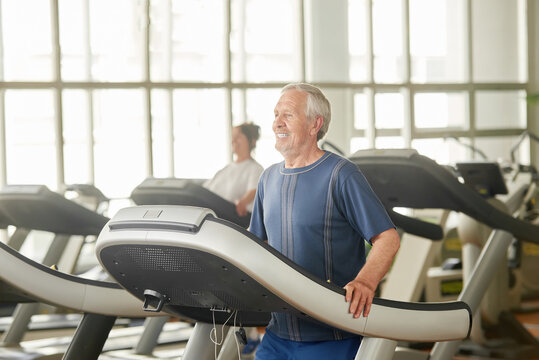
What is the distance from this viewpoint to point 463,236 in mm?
4492

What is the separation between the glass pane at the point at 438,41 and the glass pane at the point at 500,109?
397 mm

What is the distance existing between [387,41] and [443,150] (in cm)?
118

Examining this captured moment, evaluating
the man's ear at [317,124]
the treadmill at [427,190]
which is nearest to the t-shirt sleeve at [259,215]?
the man's ear at [317,124]

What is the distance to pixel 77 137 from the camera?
19.8 ft

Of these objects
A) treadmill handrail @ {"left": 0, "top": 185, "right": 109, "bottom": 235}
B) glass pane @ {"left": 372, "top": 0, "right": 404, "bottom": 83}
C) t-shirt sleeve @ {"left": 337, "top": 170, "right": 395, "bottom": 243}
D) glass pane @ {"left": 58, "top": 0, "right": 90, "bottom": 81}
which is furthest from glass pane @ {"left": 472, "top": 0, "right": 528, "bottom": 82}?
t-shirt sleeve @ {"left": 337, "top": 170, "right": 395, "bottom": 243}

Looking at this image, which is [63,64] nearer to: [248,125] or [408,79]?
[248,125]

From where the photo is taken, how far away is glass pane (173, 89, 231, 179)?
6449 mm

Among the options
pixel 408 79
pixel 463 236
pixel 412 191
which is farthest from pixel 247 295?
pixel 408 79

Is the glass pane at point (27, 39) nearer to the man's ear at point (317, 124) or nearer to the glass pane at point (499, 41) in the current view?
the glass pane at point (499, 41)

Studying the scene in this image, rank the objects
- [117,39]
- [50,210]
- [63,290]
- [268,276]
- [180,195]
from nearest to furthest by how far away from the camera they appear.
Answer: [268,276] < [63,290] < [50,210] < [180,195] < [117,39]

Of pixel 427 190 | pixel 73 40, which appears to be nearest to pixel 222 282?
pixel 427 190

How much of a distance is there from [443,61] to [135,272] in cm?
652

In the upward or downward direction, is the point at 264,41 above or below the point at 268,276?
above

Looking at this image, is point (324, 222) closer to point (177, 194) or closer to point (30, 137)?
point (177, 194)
